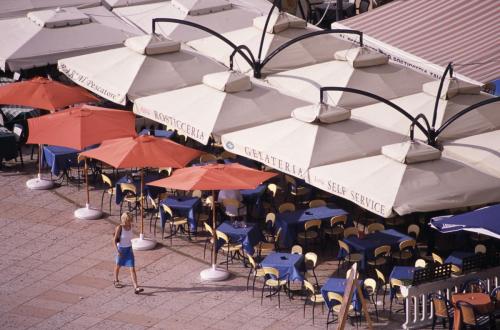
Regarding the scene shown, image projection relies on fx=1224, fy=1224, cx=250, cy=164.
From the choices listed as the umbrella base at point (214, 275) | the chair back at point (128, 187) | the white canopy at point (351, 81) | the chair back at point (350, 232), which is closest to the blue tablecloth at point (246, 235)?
the umbrella base at point (214, 275)

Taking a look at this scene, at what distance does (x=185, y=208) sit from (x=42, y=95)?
15.9 feet

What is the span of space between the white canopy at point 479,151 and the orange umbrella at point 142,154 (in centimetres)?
475

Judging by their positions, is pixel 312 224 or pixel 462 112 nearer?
pixel 462 112

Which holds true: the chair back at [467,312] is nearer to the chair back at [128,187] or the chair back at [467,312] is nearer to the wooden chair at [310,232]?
the wooden chair at [310,232]

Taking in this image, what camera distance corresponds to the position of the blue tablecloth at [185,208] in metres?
23.0

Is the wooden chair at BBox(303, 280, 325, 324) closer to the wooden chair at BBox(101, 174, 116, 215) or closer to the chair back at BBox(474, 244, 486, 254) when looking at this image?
the chair back at BBox(474, 244, 486, 254)

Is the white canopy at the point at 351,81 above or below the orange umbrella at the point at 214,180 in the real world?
above

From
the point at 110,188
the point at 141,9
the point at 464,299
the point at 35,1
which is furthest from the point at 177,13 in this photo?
the point at 464,299

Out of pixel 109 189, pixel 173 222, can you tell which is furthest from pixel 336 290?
pixel 109 189

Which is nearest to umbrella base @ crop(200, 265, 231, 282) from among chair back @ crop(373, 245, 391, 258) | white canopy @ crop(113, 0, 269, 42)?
chair back @ crop(373, 245, 391, 258)

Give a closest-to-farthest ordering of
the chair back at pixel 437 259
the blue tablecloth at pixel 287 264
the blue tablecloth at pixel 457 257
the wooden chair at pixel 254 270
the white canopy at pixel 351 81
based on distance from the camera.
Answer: the blue tablecloth at pixel 287 264 → the blue tablecloth at pixel 457 257 → the wooden chair at pixel 254 270 → the chair back at pixel 437 259 → the white canopy at pixel 351 81

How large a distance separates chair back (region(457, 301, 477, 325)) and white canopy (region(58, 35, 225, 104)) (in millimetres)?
9181

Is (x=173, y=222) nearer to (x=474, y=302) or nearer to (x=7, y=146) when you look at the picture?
(x=7, y=146)

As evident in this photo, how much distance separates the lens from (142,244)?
22.8m
